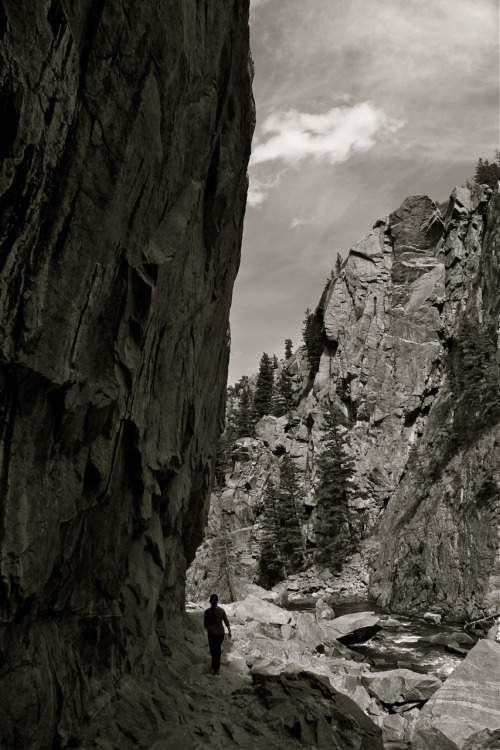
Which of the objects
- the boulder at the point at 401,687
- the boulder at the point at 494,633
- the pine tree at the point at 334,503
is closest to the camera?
the boulder at the point at 401,687

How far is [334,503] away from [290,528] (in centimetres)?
541

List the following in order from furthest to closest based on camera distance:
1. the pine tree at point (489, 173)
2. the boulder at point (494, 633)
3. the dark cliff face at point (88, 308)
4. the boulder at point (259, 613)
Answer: the pine tree at point (489, 173) → the boulder at point (494, 633) → the boulder at point (259, 613) → the dark cliff face at point (88, 308)

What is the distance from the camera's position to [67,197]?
647cm

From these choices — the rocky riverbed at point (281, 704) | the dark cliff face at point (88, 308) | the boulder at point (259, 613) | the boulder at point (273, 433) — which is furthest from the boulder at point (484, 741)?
the boulder at point (273, 433)

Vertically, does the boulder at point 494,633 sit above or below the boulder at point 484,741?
below

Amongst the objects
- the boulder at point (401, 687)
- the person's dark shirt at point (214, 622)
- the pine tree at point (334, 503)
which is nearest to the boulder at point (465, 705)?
the boulder at point (401, 687)

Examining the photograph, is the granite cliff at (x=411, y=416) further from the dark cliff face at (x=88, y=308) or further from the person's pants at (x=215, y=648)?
the dark cliff face at (x=88, y=308)

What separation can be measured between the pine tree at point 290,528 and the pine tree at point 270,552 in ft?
2.30

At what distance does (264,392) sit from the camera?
81500mm

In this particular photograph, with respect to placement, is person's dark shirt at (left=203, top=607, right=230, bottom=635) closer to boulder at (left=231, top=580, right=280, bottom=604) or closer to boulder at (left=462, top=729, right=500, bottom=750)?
boulder at (left=462, top=729, right=500, bottom=750)

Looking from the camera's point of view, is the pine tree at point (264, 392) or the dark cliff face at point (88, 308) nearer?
the dark cliff face at point (88, 308)

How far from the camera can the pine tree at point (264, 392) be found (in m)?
80.1

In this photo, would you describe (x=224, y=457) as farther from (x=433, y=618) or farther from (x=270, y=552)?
(x=433, y=618)

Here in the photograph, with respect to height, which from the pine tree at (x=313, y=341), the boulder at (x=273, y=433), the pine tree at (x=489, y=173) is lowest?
the boulder at (x=273, y=433)
